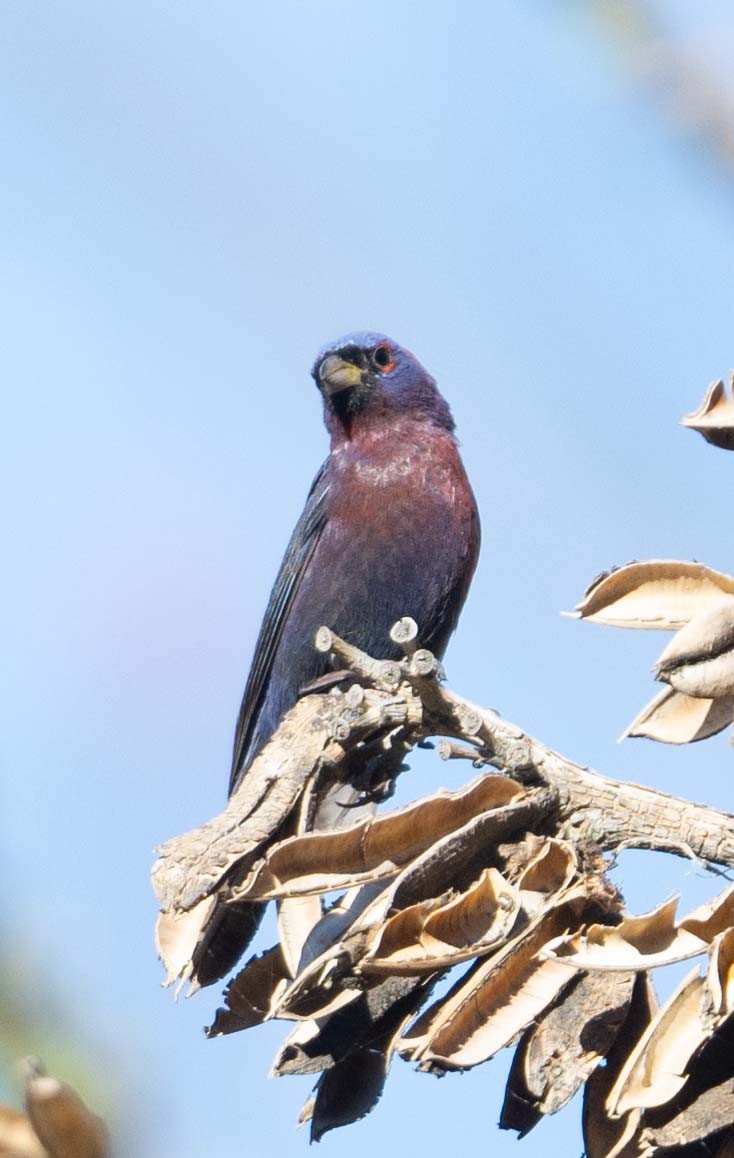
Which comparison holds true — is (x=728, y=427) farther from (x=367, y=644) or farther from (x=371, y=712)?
(x=367, y=644)

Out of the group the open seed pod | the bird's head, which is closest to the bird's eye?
the bird's head

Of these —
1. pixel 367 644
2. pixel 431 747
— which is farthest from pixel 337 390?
pixel 431 747

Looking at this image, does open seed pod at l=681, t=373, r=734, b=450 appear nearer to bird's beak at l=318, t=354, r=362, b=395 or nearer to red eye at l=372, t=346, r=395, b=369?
bird's beak at l=318, t=354, r=362, b=395

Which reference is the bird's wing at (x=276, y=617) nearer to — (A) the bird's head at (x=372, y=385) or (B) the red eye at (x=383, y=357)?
(A) the bird's head at (x=372, y=385)

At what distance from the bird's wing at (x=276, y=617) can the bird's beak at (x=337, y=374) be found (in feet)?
2.04

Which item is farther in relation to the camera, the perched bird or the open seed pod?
the perched bird

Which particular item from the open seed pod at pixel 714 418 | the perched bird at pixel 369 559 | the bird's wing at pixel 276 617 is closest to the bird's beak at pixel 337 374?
the perched bird at pixel 369 559

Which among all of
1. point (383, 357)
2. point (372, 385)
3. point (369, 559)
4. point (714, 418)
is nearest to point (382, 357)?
point (383, 357)

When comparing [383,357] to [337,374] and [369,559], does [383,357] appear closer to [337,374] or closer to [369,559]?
[337,374]

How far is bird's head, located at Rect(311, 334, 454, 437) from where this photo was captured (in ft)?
19.1

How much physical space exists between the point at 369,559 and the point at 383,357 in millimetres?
1312

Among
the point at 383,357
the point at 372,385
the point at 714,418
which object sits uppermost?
the point at 383,357

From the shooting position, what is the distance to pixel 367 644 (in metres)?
5.11

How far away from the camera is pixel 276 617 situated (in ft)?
17.9
